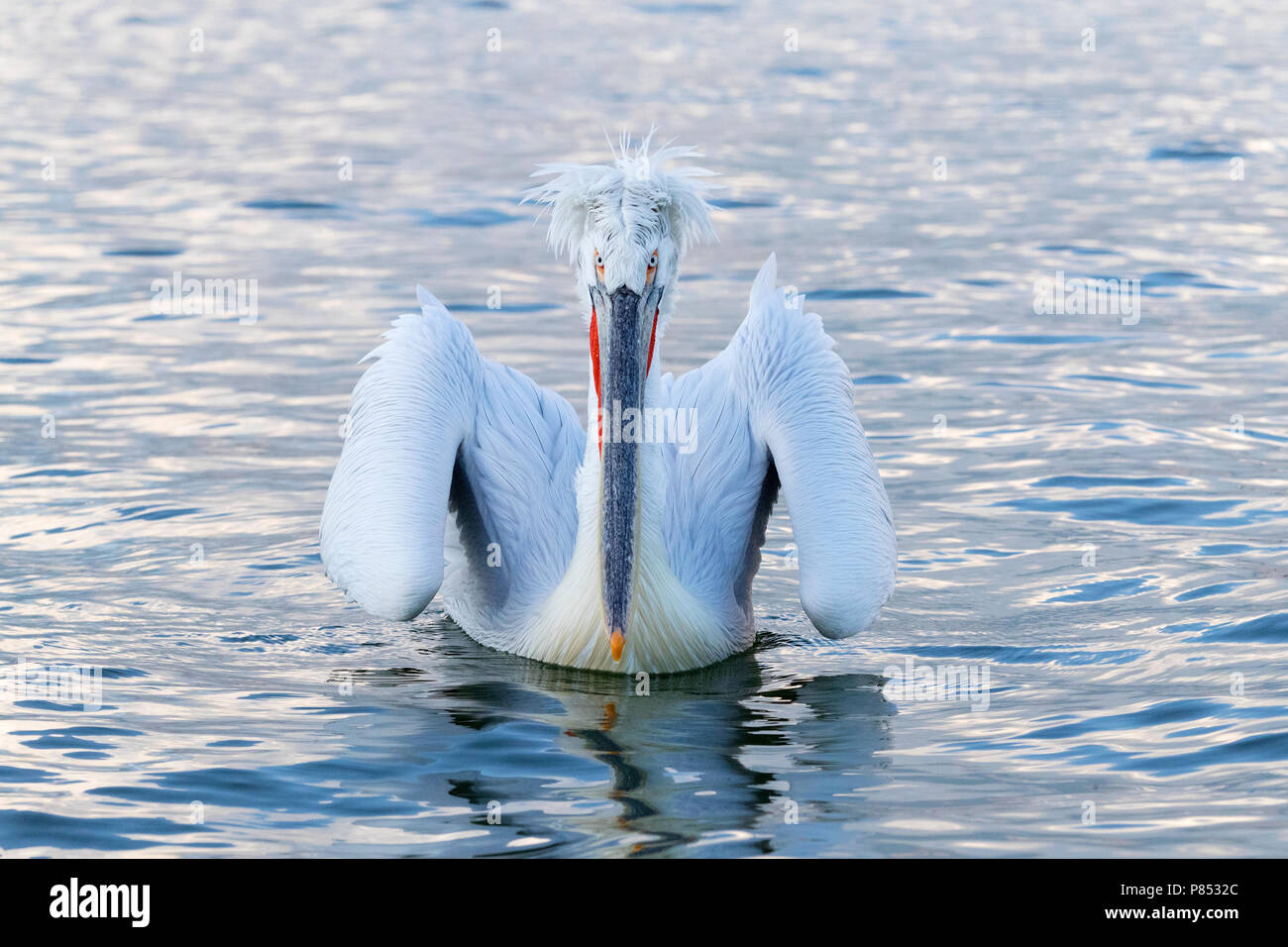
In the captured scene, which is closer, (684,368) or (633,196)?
(633,196)

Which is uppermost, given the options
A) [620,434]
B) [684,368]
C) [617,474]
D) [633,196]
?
[633,196]

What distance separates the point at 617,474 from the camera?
580 centimetres

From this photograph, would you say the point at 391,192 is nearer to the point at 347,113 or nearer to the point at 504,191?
the point at 504,191

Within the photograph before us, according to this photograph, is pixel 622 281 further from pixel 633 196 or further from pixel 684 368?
pixel 684 368

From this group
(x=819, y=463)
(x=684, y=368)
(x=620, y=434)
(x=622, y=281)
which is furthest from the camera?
(x=684, y=368)

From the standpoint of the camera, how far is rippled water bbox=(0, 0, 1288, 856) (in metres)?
5.29

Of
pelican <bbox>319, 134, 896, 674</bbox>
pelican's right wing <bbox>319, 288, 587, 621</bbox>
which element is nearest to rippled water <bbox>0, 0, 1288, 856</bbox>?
pelican <bbox>319, 134, 896, 674</bbox>

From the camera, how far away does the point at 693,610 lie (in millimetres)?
6285

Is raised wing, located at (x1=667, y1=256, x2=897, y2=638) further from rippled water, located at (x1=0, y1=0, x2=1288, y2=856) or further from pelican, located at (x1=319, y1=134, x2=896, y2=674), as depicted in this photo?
rippled water, located at (x1=0, y1=0, x2=1288, y2=856)

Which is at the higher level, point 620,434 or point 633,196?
point 633,196

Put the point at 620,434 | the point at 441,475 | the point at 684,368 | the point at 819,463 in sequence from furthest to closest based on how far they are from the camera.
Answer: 1. the point at 684,368
2. the point at 819,463
3. the point at 441,475
4. the point at 620,434

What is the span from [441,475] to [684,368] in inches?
135

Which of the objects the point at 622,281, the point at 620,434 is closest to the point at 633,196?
the point at 622,281
